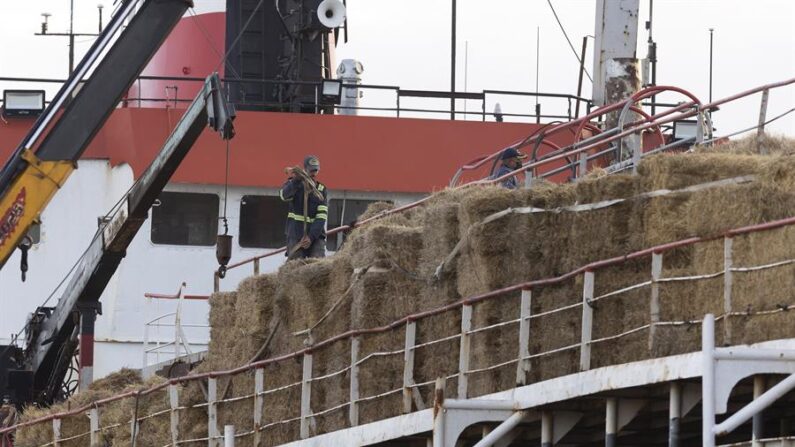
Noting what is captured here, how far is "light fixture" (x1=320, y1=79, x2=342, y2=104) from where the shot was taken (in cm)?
2884

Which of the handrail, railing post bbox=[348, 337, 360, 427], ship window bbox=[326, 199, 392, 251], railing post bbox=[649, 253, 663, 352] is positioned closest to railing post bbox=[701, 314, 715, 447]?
the handrail

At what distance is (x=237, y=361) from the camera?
2072 centimetres

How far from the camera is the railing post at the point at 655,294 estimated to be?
46.3 ft

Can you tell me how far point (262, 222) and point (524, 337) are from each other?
1314 centimetres

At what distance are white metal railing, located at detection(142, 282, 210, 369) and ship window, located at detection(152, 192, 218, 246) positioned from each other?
97 cm

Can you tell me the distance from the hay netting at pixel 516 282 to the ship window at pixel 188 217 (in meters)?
7.44

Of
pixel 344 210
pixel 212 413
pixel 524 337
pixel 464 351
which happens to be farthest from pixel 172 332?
pixel 524 337

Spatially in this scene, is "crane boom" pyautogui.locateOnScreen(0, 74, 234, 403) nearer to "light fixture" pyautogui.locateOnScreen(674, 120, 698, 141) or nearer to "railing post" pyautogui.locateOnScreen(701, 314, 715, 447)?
"light fixture" pyautogui.locateOnScreen(674, 120, 698, 141)

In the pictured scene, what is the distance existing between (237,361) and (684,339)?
7692 millimetres

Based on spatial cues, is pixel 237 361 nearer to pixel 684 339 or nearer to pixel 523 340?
pixel 523 340

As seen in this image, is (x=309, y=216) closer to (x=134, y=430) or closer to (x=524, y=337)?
(x=134, y=430)

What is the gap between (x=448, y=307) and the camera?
16.3m

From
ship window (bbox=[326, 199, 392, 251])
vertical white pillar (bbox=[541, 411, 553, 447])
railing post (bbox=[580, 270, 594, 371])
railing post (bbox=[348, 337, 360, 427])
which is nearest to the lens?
railing post (bbox=[580, 270, 594, 371])

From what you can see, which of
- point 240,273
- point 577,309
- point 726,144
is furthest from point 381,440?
point 240,273
